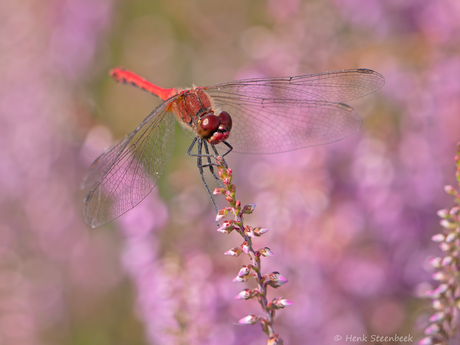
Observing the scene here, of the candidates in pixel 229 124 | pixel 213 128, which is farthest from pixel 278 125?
pixel 213 128

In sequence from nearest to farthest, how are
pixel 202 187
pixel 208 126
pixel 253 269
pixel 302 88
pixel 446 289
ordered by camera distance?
pixel 253 269
pixel 446 289
pixel 208 126
pixel 302 88
pixel 202 187

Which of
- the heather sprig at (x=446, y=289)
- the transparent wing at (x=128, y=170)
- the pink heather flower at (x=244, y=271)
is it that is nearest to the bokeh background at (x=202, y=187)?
the heather sprig at (x=446, y=289)

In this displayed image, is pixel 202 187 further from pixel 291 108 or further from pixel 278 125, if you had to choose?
pixel 291 108

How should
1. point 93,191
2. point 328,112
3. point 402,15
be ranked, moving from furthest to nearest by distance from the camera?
point 402,15
point 328,112
point 93,191

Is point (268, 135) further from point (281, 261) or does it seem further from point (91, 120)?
point (91, 120)

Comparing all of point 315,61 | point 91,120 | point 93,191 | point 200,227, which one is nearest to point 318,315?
point 200,227
